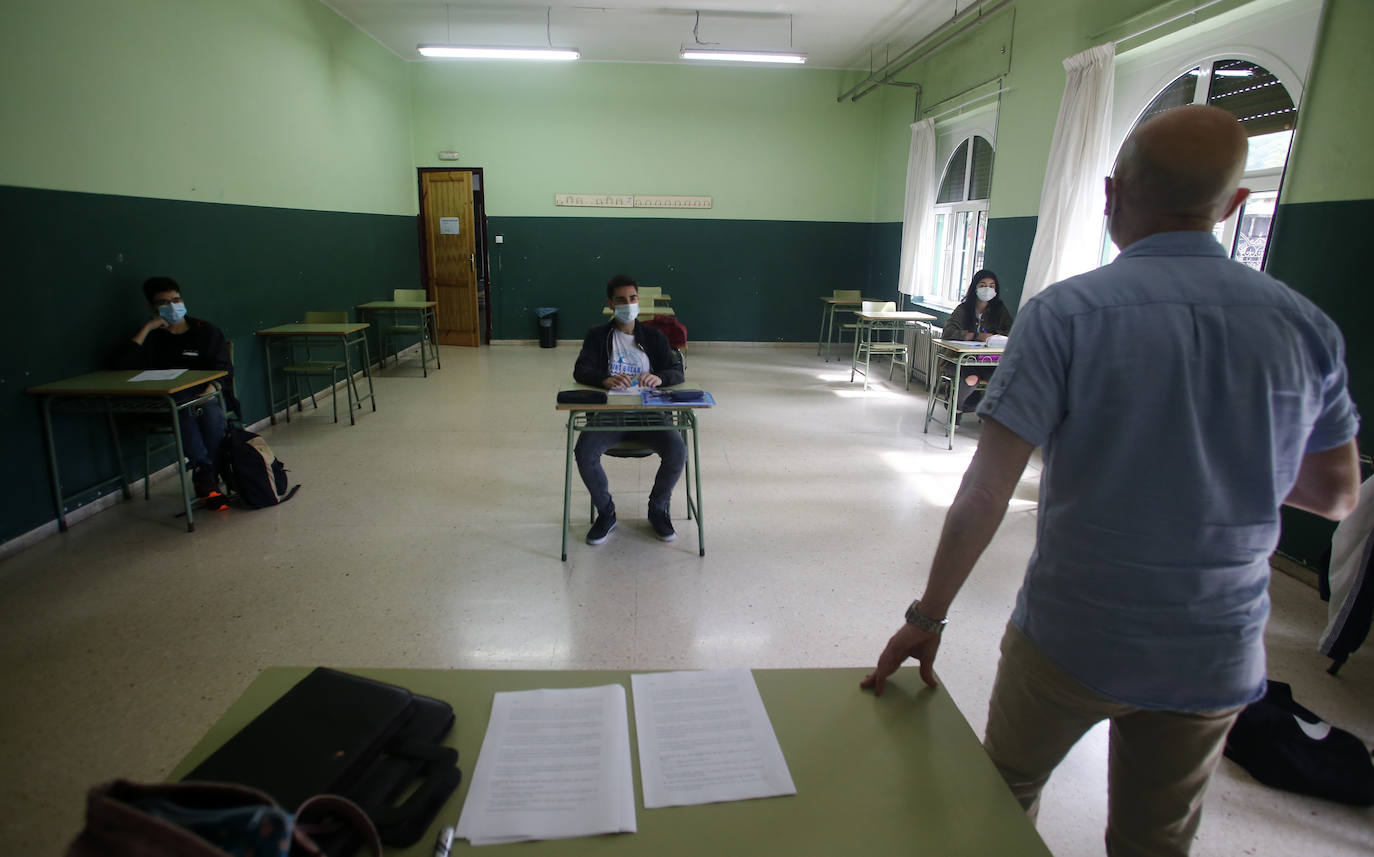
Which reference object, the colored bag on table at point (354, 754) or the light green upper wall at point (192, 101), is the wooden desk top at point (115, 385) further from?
the colored bag on table at point (354, 754)

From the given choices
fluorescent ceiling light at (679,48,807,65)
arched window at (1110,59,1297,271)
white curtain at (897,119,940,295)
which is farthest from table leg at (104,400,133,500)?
white curtain at (897,119,940,295)

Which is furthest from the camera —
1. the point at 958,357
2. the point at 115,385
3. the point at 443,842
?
the point at 958,357

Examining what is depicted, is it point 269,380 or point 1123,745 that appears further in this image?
point 269,380

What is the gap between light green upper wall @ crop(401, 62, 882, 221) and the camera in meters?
9.40

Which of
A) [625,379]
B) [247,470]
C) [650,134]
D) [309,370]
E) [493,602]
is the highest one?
[650,134]

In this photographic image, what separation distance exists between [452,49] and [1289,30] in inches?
275

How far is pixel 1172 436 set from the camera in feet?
3.12

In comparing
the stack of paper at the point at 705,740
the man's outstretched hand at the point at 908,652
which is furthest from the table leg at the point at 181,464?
the man's outstretched hand at the point at 908,652

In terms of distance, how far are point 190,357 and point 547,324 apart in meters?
5.69

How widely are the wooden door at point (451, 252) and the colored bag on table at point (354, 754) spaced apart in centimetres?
931

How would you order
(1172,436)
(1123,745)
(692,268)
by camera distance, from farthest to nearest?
(692,268)
(1123,745)
(1172,436)

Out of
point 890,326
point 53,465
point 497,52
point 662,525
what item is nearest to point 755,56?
→ point 497,52

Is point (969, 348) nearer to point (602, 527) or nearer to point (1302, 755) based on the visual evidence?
point (602, 527)

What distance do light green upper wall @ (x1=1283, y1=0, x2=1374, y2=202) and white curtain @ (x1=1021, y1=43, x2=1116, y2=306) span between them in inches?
58.3
